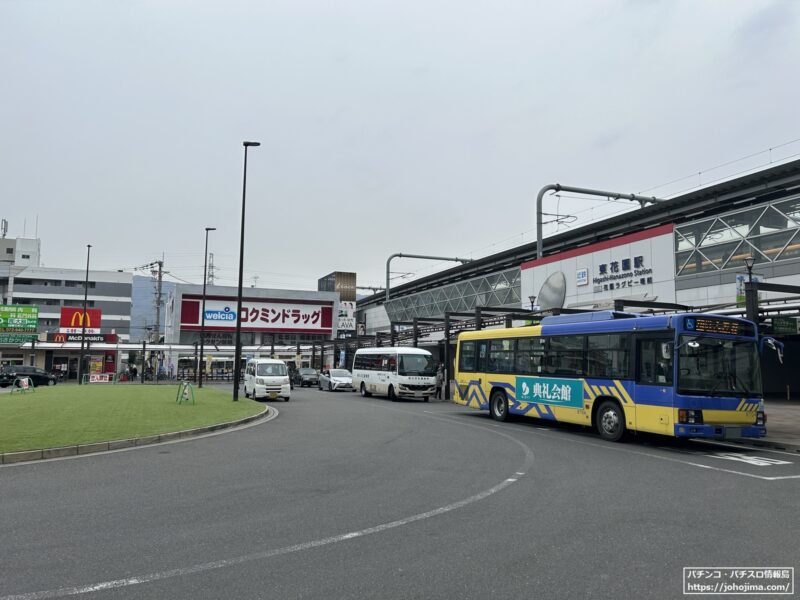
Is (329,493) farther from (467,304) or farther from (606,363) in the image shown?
(467,304)

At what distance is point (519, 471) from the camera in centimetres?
965

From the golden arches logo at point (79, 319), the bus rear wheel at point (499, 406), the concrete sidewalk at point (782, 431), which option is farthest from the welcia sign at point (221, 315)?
the concrete sidewalk at point (782, 431)

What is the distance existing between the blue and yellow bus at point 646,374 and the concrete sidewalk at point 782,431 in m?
0.93

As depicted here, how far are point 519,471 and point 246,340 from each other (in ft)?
196

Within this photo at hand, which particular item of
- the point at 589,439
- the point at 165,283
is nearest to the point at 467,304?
the point at 589,439

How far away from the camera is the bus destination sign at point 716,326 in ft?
42.0

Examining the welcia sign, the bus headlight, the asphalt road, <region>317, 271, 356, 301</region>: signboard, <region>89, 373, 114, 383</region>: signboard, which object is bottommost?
<region>89, 373, 114, 383</region>: signboard

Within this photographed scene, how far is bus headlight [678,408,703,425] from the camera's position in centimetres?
1230

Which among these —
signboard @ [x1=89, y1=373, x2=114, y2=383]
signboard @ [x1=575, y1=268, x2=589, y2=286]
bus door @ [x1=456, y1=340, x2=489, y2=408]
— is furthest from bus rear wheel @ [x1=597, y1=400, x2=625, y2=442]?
signboard @ [x1=89, y1=373, x2=114, y2=383]

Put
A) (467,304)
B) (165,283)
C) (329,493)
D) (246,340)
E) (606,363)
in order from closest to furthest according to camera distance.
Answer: (329,493)
(606,363)
(467,304)
(246,340)
(165,283)

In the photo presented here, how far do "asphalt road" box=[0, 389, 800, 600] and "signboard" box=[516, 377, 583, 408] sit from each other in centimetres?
382

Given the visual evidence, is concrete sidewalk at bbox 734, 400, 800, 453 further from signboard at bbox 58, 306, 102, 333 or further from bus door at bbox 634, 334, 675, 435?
signboard at bbox 58, 306, 102, 333

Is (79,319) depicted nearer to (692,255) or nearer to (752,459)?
(692,255)

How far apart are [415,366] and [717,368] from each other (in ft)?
60.8
